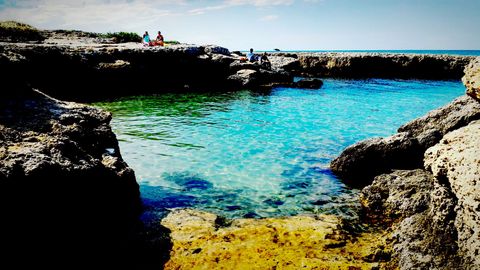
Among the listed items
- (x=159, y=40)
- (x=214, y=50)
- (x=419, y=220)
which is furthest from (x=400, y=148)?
(x=159, y=40)

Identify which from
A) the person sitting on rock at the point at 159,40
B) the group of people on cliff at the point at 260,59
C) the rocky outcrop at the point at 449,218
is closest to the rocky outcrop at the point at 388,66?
the group of people on cliff at the point at 260,59

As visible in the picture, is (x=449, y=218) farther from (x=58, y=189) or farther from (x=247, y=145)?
(x=247, y=145)

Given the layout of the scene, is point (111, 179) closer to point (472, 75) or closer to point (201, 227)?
point (201, 227)

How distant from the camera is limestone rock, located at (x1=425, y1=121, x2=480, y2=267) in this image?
129 inches

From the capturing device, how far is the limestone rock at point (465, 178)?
3.29 m

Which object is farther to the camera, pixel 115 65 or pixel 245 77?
pixel 245 77

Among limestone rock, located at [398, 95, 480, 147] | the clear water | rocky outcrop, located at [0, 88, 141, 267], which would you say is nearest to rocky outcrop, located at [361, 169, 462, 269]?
the clear water

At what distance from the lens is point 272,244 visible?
4949mm

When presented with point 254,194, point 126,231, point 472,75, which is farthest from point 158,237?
point 472,75

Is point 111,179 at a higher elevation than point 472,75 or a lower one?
lower

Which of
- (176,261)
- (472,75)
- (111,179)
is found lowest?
(176,261)

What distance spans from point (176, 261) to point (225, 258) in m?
0.75

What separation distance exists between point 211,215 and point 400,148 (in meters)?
5.14

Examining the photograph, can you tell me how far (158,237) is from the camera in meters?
5.17
